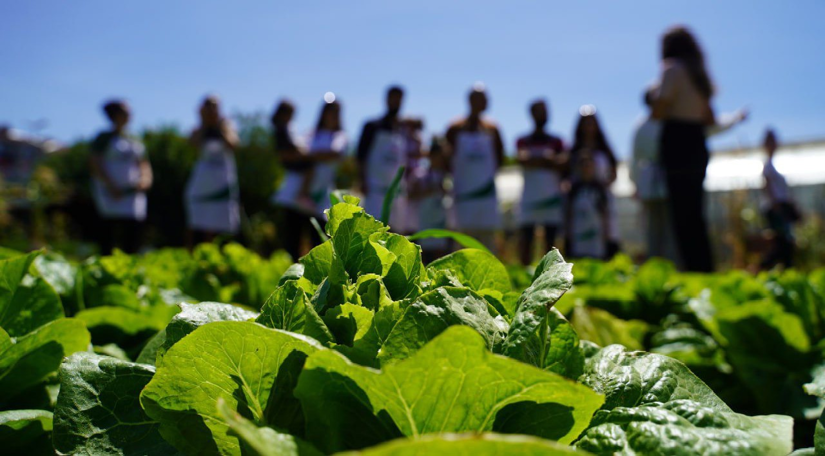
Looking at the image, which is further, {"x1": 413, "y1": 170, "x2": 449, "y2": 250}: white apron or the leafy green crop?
{"x1": 413, "y1": 170, "x2": 449, "y2": 250}: white apron

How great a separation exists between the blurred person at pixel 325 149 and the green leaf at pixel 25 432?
6.79m

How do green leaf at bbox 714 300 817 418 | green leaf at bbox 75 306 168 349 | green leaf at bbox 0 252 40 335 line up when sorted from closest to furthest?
green leaf at bbox 0 252 40 335 < green leaf at bbox 75 306 168 349 < green leaf at bbox 714 300 817 418

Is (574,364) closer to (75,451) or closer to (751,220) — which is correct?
(75,451)

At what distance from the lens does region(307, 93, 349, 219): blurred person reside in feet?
25.6

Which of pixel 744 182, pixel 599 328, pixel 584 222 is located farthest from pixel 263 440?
pixel 744 182

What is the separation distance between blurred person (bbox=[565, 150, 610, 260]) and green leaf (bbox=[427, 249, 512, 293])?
284 inches

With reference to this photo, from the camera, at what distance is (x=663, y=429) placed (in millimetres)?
728

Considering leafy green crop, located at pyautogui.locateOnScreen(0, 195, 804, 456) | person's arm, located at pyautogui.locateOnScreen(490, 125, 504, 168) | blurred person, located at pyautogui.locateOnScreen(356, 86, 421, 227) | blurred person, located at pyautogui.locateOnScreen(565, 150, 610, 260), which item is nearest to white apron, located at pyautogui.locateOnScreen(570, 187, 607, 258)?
blurred person, located at pyautogui.locateOnScreen(565, 150, 610, 260)

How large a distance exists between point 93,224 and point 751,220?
13.8 m

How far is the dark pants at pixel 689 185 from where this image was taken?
18.2 ft

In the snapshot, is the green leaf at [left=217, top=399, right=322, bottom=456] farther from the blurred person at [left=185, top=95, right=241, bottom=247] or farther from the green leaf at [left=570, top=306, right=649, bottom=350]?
the blurred person at [left=185, top=95, right=241, bottom=247]

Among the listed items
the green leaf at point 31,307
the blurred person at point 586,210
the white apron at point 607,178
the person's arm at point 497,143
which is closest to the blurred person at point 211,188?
the person's arm at point 497,143

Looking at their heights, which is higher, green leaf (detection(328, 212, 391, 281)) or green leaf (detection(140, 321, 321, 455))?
green leaf (detection(328, 212, 391, 281))

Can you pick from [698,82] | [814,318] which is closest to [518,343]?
[814,318]
